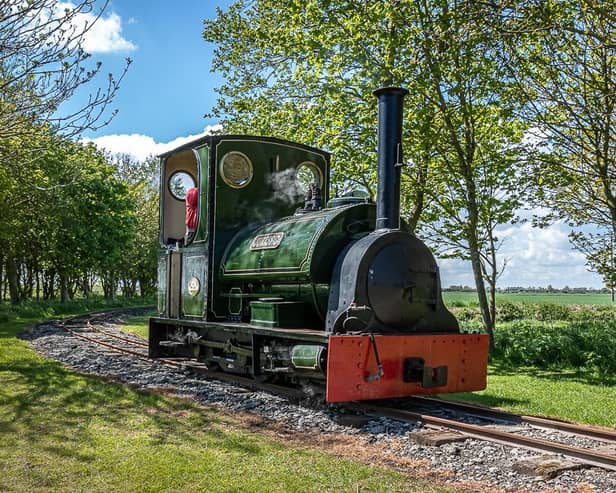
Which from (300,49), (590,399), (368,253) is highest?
(300,49)

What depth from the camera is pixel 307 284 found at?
302 inches

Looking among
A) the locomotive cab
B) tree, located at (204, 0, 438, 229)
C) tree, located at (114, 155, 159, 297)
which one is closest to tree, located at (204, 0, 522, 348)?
tree, located at (204, 0, 438, 229)

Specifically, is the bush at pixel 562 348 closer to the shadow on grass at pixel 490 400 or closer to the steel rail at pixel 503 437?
the shadow on grass at pixel 490 400

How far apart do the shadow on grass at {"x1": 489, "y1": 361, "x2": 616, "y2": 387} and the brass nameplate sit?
5.34 m

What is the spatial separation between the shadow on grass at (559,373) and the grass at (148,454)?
6497 millimetres

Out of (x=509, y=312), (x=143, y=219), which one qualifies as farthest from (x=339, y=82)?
(x=143, y=219)

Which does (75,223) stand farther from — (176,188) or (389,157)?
(389,157)

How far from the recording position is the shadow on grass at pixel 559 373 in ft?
34.5

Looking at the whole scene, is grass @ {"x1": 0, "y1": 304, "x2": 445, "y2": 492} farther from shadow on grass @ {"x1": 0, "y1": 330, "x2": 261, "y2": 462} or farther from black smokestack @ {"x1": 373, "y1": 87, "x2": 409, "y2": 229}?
black smokestack @ {"x1": 373, "y1": 87, "x2": 409, "y2": 229}

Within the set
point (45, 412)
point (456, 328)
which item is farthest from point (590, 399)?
point (45, 412)

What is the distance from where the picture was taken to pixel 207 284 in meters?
9.13

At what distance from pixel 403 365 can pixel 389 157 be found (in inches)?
92.7

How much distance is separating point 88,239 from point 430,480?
86.2 ft

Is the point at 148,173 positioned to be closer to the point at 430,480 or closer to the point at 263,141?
the point at 263,141
